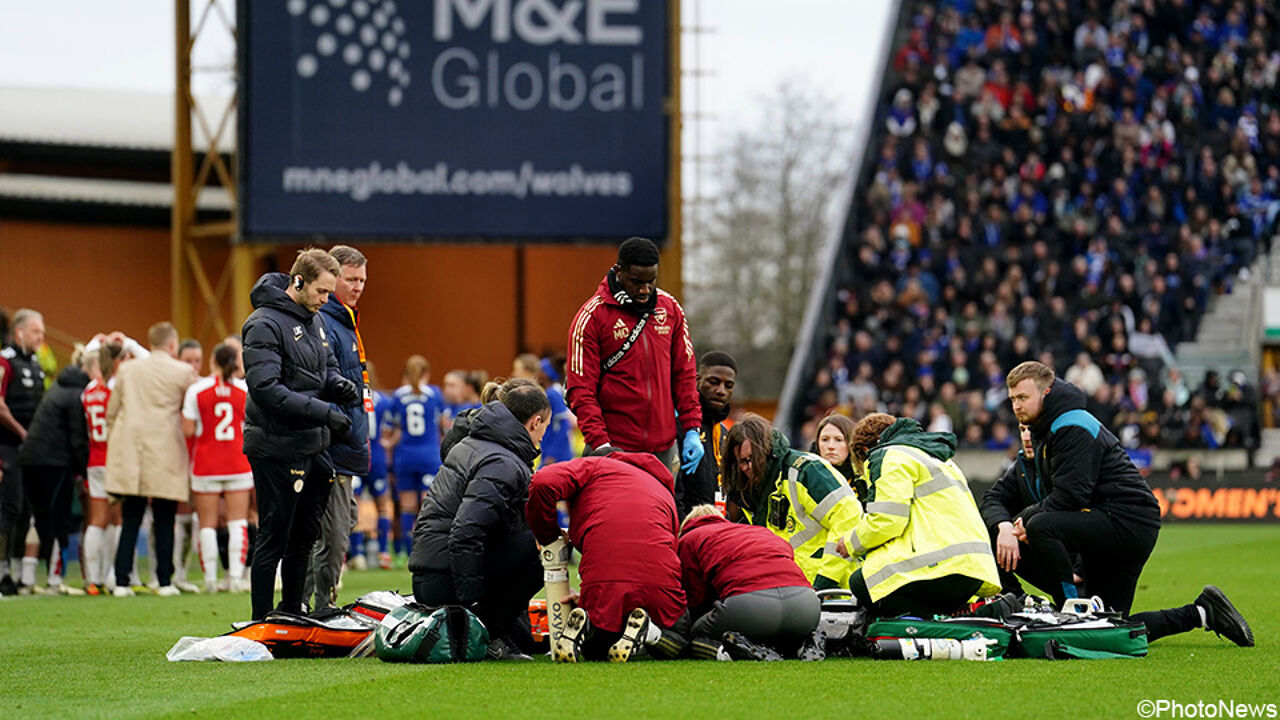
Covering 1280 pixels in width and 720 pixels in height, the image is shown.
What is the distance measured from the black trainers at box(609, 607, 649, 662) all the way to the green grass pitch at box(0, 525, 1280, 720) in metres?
0.10

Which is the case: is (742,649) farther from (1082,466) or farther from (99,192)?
(99,192)

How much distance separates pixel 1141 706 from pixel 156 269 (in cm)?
2674

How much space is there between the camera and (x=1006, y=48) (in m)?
32.2

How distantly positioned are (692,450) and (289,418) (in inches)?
88.1

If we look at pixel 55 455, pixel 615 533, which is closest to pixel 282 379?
pixel 615 533

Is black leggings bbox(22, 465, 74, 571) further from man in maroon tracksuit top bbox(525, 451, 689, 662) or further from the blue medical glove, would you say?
man in maroon tracksuit top bbox(525, 451, 689, 662)

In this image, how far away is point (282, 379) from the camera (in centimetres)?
930

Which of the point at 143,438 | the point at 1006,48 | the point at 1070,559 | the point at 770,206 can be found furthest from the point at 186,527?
the point at 770,206

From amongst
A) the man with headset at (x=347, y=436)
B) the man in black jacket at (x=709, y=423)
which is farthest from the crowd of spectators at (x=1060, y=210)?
the man with headset at (x=347, y=436)

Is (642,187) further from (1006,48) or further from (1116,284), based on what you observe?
(1006,48)

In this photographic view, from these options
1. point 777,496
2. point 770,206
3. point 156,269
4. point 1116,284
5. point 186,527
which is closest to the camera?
point 777,496

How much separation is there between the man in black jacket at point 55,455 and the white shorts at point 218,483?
113cm

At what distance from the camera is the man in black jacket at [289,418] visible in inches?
358

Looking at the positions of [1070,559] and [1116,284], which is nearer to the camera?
[1070,559]
